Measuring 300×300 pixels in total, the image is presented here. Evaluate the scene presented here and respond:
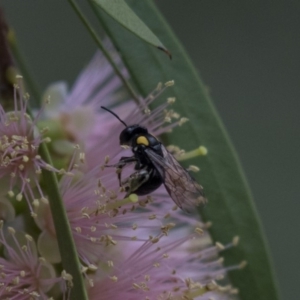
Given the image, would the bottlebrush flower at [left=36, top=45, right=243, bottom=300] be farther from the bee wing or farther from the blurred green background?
the blurred green background

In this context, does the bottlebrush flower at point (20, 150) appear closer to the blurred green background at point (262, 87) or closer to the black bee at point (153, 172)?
the black bee at point (153, 172)

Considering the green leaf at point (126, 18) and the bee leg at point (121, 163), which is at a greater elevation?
the green leaf at point (126, 18)

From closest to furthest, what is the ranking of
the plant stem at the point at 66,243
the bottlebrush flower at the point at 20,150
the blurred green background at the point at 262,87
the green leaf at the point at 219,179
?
the plant stem at the point at 66,243 → the bottlebrush flower at the point at 20,150 → the green leaf at the point at 219,179 → the blurred green background at the point at 262,87

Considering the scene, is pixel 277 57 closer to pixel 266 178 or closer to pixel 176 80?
pixel 266 178

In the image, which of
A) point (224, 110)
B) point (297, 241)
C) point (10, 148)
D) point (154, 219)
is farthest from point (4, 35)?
point (297, 241)

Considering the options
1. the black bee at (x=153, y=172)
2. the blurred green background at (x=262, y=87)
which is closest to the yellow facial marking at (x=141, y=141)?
the black bee at (x=153, y=172)

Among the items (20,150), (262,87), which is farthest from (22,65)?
(262,87)

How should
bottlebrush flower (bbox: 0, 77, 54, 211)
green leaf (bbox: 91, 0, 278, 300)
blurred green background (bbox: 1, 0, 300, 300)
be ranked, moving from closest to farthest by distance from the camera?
bottlebrush flower (bbox: 0, 77, 54, 211) < green leaf (bbox: 91, 0, 278, 300) < blurred green background (bbox: 1, 0, 300, 300)

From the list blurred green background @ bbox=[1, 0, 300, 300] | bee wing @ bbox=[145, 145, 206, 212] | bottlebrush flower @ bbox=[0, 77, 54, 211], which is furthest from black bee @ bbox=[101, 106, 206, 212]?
blurred green background @ bbox=[1, 0, 300, 300]
